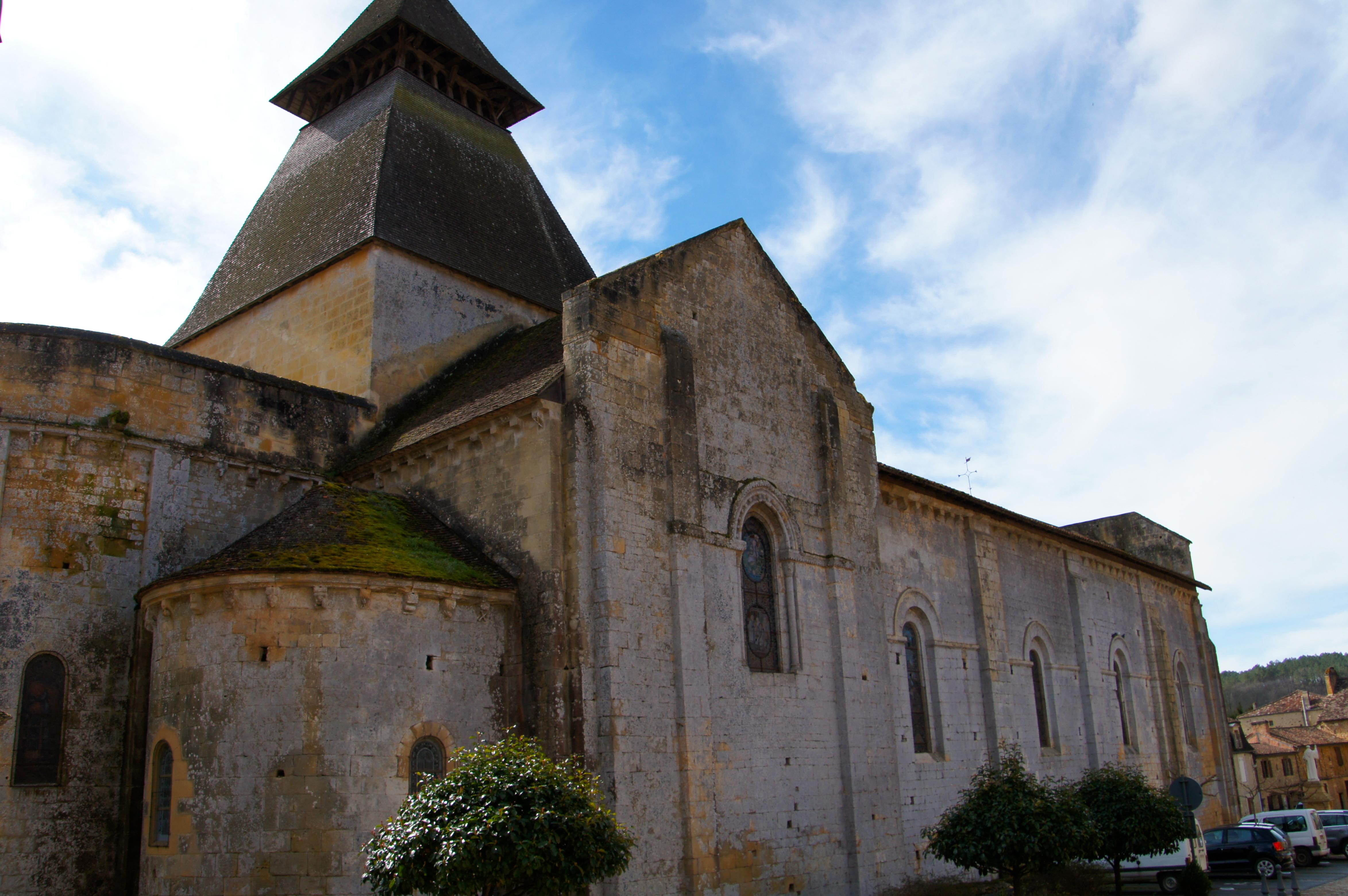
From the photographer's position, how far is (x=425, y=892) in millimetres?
9664

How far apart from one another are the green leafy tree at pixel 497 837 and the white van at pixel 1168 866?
13.5m

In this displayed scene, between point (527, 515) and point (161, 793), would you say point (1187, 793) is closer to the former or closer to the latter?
point (527, 515)

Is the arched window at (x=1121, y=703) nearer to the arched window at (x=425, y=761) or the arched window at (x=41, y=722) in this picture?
the arched window at (x=425, y=761)

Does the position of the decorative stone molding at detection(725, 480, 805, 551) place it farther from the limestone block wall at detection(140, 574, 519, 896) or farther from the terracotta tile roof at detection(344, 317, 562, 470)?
the limestone block wall at detection(140, 574, 519, 896)

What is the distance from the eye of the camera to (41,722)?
1327 centimetres

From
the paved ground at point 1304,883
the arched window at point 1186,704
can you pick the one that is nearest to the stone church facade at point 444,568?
the paved ground at point 1304,883

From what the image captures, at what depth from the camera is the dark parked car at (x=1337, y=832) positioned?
2944 cm

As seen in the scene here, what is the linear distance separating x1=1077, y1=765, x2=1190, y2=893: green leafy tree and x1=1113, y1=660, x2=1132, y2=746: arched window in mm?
10383

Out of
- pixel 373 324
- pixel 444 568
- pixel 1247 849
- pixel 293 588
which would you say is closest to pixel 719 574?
pixel 444 568

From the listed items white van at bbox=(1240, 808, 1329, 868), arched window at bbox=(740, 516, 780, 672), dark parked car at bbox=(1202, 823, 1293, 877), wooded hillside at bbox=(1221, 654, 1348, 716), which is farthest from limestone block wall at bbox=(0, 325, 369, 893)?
wooded hillside at bbox=(1221, 654, 1348, 716)

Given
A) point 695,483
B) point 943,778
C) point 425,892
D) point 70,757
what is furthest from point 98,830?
point 943,778

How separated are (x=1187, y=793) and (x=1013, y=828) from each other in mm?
2461

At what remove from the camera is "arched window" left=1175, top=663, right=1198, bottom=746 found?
109ft

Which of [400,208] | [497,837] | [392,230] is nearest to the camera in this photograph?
[497,837]
